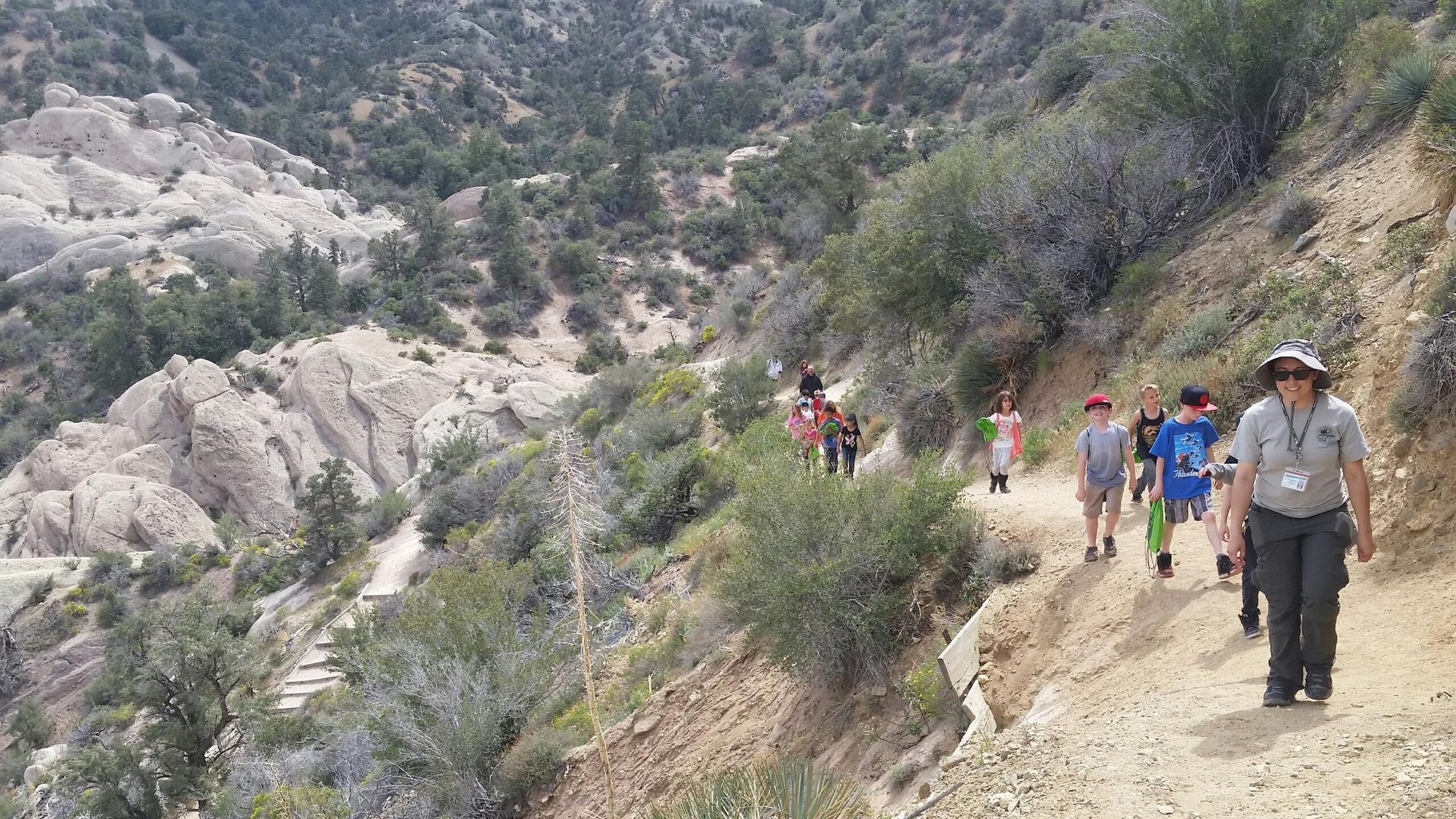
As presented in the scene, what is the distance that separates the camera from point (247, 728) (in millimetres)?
16938

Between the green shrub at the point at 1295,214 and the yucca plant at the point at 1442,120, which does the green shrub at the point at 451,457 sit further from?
the yucca plant at the point at 1442,120

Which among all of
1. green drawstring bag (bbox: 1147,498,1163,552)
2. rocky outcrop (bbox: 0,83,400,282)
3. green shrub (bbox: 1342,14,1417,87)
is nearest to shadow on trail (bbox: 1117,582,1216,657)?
green drawstring bag (bbox: 1147,498,1163,552)

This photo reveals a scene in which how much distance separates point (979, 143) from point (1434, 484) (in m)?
14.1

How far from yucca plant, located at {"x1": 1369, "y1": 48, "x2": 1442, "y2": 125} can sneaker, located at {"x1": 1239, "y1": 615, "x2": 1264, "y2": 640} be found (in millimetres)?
8639

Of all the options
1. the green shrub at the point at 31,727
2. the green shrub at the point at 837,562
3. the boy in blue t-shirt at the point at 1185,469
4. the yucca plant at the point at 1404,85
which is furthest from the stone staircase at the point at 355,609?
the yucca plant at the point at 1404,85

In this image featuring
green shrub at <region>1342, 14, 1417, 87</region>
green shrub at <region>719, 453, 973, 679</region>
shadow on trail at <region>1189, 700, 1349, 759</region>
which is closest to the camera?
shadow on trail at <region>1189, 700, 1349, 759</region>

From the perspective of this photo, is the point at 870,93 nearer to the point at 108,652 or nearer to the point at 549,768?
the point at 108,652

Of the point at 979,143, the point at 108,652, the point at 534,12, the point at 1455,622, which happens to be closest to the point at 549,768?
the point at 1455,622

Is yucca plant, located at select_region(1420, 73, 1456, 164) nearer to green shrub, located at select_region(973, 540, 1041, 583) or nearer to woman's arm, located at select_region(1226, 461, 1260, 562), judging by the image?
green shrub, located at select_region(973, 540, 1041, 583)

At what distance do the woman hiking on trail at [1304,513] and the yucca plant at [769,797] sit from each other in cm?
208

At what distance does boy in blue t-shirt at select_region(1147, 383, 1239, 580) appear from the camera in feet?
19.0

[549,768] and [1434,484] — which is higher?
[1434,484]

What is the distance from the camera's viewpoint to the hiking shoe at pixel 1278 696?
3.97 meters

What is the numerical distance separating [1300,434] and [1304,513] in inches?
14.4
